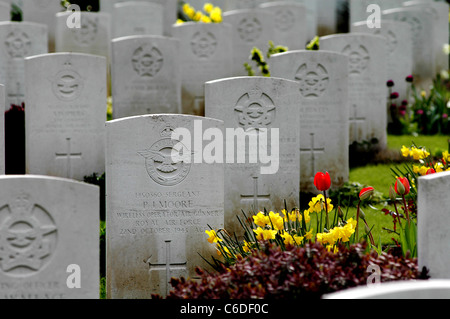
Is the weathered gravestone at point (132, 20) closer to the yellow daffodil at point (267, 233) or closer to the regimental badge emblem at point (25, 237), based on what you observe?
the yellow daffodil at point (267, 233)

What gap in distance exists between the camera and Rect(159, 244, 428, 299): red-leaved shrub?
14.9 ft

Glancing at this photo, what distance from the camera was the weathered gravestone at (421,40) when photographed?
41.9 feet

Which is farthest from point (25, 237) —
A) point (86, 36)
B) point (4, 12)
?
point (4, 12)

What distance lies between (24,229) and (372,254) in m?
2.04

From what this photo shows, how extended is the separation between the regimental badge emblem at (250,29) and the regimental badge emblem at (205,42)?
1525 mm

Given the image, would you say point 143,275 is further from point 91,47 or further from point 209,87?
point 91,47

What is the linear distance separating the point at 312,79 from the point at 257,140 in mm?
1604

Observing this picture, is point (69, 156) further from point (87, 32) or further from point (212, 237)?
point (87, 32)

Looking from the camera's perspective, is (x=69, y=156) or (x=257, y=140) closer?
(x=257, y=140)

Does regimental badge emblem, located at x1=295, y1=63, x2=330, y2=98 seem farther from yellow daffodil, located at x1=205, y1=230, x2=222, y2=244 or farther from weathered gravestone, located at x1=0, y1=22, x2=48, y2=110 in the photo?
weathered gravestone, located at x1=0, y1=22, x2=48, y2=110

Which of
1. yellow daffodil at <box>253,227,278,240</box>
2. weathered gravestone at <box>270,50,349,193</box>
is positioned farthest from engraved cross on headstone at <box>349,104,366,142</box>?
yellow daffodil at <box>253,227,278,240</box>

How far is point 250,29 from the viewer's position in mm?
12352

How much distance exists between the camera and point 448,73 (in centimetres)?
A: 1357
